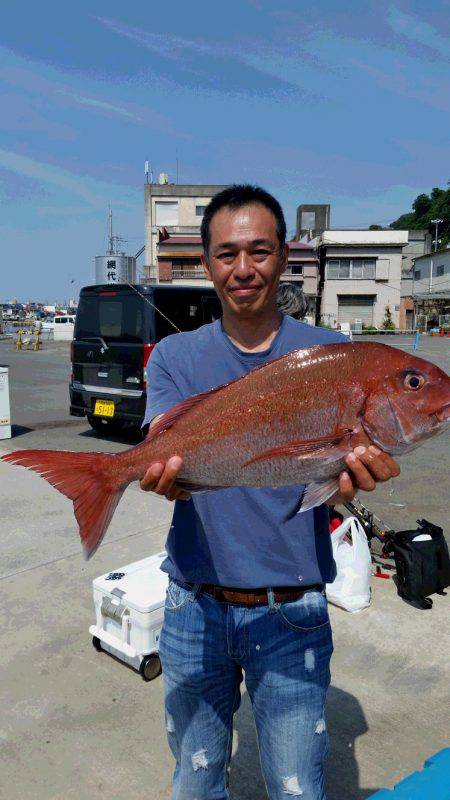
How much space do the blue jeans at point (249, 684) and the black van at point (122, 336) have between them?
6323 mm

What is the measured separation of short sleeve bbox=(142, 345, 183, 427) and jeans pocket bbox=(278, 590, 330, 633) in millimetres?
718

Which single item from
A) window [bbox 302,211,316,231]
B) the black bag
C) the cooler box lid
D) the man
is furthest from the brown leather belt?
window [bbox 302,211,316,231]

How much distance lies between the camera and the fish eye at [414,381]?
5.36 feet

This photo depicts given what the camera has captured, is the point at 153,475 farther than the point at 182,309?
No

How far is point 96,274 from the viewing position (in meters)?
19.2

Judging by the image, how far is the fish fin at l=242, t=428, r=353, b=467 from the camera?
1595 millimetres

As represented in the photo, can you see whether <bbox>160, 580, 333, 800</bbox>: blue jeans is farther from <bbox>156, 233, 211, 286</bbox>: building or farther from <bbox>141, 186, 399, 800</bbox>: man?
<bbox>156, 233, 211, 286</bbox>: building

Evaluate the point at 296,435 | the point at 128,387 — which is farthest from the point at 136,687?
the point at 128,387

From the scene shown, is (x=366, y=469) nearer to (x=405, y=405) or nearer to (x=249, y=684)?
(x=405, y=405)

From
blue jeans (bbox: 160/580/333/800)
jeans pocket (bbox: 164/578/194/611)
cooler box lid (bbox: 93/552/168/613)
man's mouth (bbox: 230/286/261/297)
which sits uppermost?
man's mouth (bbox: 230/286/261/297)

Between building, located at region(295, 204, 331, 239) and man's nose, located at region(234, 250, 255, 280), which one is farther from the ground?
building, located at region(295, 204, 331, 239)

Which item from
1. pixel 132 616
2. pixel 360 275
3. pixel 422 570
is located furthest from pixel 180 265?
pixel 132 616

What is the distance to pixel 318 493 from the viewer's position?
1602mm

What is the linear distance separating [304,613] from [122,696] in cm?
175
